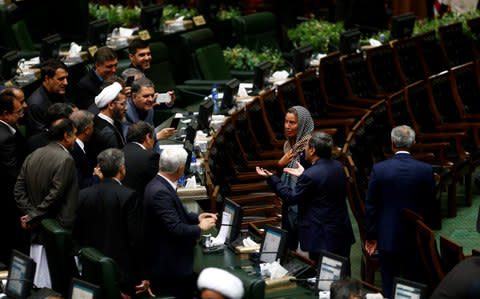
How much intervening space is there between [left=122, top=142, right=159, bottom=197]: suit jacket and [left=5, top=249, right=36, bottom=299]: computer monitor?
86 cm

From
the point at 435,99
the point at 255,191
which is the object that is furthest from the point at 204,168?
the point at 435,99

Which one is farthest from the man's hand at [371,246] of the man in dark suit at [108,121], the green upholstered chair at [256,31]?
the green upholstered chair at [256,31]

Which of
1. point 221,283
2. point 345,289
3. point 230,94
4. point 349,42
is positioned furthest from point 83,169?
point 349,42

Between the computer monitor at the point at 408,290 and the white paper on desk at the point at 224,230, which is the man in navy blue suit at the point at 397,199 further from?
the computer monitor at the point at 408,290

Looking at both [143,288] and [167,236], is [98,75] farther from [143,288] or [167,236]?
[143,288]

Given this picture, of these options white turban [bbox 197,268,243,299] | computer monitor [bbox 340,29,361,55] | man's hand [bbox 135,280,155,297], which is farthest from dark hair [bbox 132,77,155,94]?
computer monitor [bbox 340,29,361,55]

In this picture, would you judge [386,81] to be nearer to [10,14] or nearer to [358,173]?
[358,173]

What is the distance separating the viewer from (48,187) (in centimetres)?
432

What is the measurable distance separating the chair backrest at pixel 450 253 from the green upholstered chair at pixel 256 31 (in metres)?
5.79

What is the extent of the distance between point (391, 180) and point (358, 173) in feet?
3.95

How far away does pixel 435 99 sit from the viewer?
23.3 feet

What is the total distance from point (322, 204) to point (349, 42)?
157 inches

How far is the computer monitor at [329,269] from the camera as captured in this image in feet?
12.6

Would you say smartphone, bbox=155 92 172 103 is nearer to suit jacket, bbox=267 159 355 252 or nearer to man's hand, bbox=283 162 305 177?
man's hand, bbox=283 162 305 177
